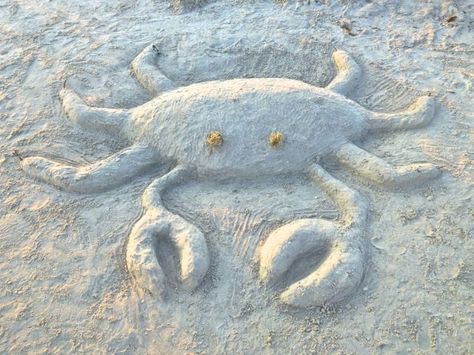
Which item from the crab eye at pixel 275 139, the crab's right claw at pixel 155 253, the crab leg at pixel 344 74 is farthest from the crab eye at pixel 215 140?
the crab leg at pixel 344 74

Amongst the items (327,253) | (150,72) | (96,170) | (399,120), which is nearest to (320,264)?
(327,253)

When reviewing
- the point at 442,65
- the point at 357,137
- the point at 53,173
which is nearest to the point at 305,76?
the point at 357,137

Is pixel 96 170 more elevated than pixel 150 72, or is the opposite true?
pixel 150 72

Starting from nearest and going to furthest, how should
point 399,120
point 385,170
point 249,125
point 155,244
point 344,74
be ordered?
point 155,244 → point 385,170 → point 249,125 → point 399,120 → point 344,74

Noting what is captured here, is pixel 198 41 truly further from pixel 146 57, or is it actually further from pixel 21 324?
pixel 21 324

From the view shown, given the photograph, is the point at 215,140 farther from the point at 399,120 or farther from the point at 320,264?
the point at 399,120

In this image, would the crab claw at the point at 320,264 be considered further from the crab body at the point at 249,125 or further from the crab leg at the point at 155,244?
the crab body at the point at 249,125
